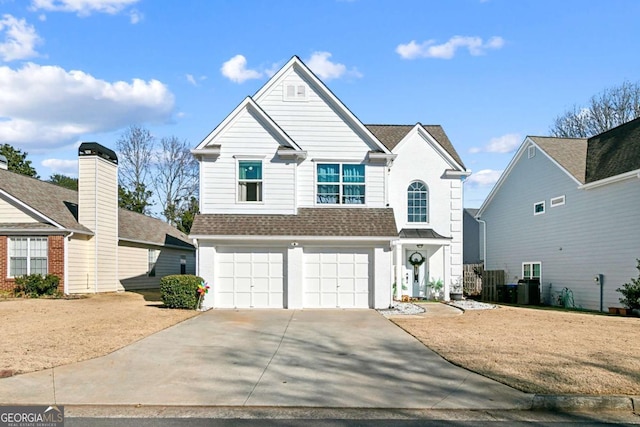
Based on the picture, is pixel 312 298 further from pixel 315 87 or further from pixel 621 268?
pixel 621 268

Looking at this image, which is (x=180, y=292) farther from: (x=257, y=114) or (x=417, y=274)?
(x=417, y=274)

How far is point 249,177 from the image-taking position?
2061 centimetres

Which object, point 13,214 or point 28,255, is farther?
point 13,214

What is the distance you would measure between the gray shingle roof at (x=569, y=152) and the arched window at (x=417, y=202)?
256 inches

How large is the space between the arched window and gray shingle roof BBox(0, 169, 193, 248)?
47.5 ft

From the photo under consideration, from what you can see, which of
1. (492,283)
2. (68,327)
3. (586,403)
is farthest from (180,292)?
(492,283)

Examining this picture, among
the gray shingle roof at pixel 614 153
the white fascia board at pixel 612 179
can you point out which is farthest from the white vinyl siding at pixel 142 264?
the gray shingle roof at pixel 614 153

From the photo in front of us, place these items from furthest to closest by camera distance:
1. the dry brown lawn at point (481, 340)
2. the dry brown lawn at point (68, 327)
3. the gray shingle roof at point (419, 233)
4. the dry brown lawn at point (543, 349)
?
the gray shingle roof at point (419, 233)
the dry brown lawn at point (68, 327)
the dry brown lawn at point (481, 340)
the dry brown lawn at point (543, 349)

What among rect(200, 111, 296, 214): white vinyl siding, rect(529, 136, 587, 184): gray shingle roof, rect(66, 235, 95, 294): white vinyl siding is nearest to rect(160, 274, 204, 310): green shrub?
rect(200, 111, 296, 214): white vinyl siding

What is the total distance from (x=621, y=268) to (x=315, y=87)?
13.5 m

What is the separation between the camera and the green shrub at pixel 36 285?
22844 millimetres

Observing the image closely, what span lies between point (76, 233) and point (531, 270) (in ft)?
71.3

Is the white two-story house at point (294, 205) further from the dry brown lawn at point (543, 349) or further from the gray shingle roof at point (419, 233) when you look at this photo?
the dry brown lawn at point (543, 349)

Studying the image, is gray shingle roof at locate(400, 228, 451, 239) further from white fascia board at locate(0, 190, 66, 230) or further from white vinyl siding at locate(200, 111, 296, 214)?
white fascia board at locate(0, 190, 66, 230)
